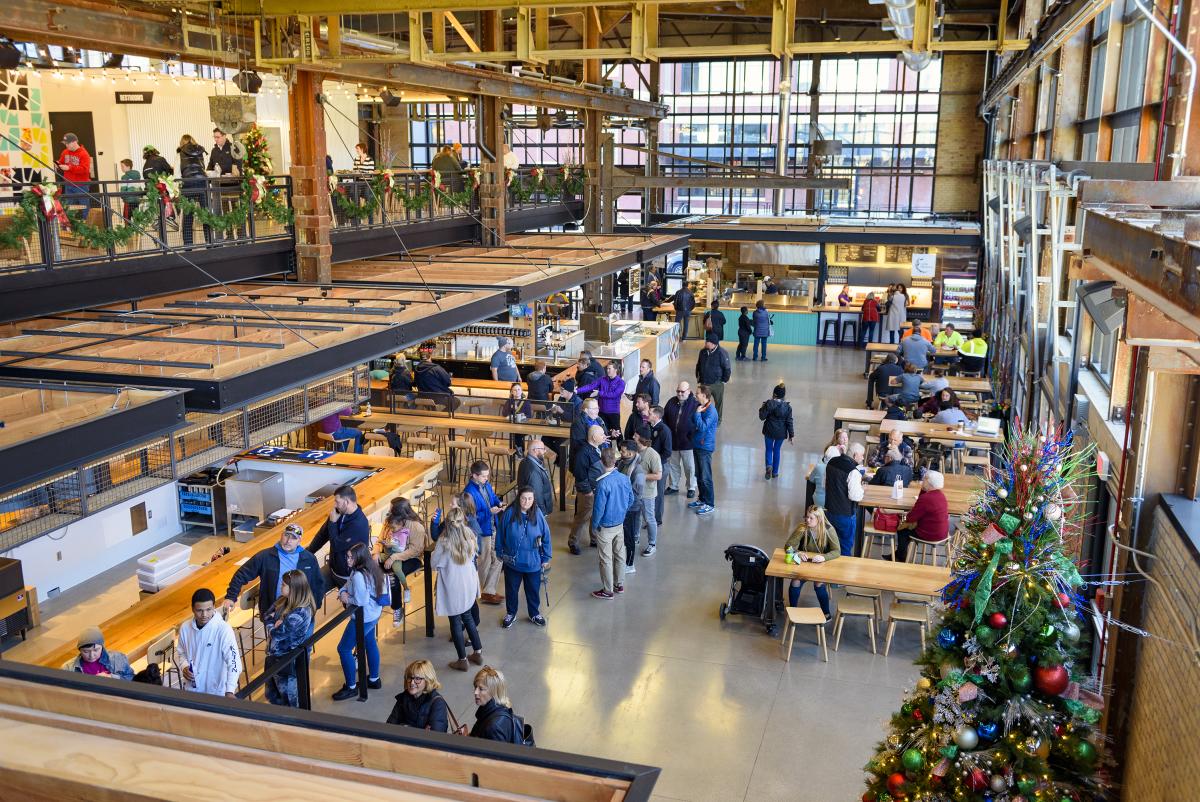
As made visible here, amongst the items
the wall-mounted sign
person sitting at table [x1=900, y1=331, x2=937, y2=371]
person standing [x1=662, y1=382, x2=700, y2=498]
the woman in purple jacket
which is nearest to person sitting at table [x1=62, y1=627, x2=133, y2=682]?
person standing [x1=662, y1=382, x2=700, y2=498]

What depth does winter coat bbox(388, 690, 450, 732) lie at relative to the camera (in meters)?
5.88

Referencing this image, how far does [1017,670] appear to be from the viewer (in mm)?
4703

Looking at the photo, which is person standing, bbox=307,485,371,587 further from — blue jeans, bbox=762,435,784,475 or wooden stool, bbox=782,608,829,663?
blue jeans, bbox=762,435,784,475

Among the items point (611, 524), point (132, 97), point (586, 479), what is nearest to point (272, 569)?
point (611, 524)

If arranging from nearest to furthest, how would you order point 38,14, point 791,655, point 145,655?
point 145,655 < point 791,655 < point 38,14

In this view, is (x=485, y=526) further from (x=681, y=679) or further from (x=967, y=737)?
(x=967, y=737)

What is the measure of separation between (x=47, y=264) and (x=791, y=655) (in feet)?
24.3

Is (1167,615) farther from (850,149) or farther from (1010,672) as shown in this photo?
(850,149)

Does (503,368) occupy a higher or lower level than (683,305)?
lower

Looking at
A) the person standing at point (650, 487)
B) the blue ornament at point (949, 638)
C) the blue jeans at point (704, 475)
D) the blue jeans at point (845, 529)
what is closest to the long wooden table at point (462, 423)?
the blue jeans at point (704, 475)

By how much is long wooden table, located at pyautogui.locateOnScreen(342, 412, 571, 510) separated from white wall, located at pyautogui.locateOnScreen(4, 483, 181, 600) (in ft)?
10.1

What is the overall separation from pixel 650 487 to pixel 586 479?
27.8 inches

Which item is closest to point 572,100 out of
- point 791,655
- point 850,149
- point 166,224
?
point 166,224

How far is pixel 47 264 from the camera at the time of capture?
28.2 feet
